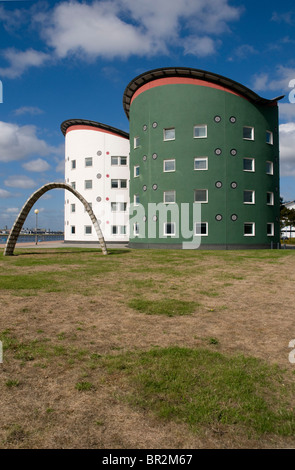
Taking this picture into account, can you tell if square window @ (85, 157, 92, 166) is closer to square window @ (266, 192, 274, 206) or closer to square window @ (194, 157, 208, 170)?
square window @ (194, 157, 208, 170)

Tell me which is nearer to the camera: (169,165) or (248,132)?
(248,132)

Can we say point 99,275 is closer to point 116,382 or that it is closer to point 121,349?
point 121,349

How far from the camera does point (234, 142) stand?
28.6m

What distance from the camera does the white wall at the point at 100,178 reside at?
42.2 m

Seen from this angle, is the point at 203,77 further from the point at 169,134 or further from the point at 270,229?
the point at 270,229

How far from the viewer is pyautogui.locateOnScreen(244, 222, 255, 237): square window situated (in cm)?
2922

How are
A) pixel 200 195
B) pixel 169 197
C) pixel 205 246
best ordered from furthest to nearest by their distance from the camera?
1. pixel 169 197
2. pixel 200 195
3. pixel 205 246

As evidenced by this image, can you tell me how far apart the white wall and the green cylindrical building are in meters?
11.9

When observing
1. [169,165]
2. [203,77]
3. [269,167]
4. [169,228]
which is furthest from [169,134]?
[269,167]

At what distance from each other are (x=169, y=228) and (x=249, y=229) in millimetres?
7846

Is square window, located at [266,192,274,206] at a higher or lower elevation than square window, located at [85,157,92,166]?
lower

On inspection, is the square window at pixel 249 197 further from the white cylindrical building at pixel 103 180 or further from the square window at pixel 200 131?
the white cylindrical building at pixel 103 180

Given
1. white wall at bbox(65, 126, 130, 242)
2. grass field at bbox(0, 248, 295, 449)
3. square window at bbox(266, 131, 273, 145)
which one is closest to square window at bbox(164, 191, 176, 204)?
square window at bbox(266, 131, 273, 145)

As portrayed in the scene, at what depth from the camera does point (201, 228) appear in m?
28.6
